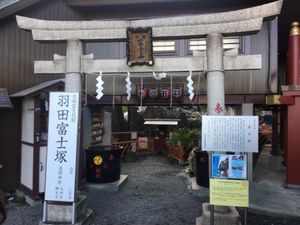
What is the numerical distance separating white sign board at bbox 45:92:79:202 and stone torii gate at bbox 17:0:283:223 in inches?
21.8

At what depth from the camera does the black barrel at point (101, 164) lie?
1014cm

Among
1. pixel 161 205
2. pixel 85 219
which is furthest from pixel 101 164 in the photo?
pixel 85 219

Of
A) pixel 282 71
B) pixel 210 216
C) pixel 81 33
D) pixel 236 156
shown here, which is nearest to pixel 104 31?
pixel 81 33

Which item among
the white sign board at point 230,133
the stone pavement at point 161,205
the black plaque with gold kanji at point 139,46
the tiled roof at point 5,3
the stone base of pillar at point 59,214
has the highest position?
the tiled roof at point 5,3

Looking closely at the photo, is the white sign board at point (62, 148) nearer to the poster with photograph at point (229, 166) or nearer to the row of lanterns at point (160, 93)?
the poster with photograph at point (229, 166)

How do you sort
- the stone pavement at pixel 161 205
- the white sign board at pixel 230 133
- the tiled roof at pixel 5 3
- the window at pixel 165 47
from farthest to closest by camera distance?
1. the window at pixel 165 47
2. the tiled roof at pixel 5 3
3. the stone pavement at pixel 161 205
4. the white sign board at pixel 230 133

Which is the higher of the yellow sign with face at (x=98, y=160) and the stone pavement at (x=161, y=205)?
the yellow sign with face at (x=98, y=160)

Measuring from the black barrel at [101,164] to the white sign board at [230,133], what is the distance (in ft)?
15.8

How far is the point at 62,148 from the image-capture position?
6.62 m

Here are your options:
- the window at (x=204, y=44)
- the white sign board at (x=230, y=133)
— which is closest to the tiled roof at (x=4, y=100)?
the white sign board at (x=230, y=133)

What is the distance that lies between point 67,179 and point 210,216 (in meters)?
3.05

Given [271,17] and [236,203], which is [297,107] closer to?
[271,17]

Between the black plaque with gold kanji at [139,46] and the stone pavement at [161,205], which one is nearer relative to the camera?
the black plaque with gold kanji at [139,46]

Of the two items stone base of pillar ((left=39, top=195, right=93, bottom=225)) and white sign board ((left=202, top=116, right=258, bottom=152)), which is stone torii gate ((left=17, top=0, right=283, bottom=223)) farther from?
stone base of pillar ((left=39, top=195, right=93, bottom=225))
